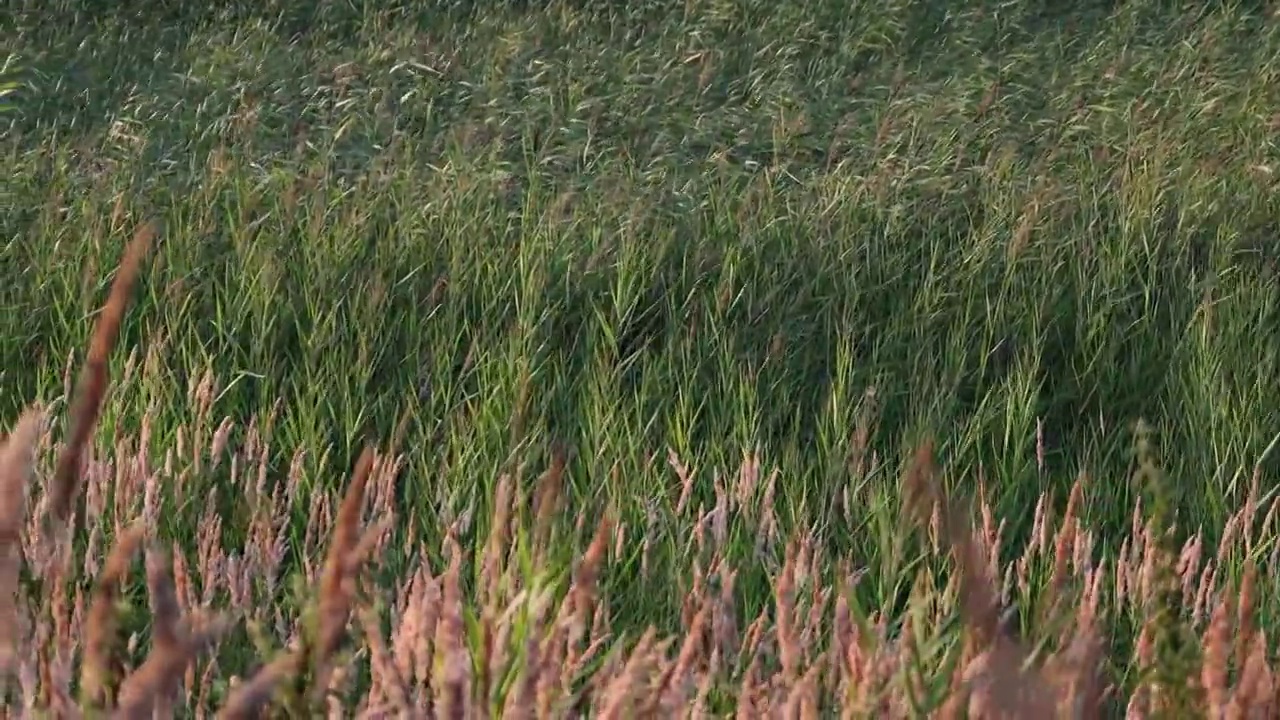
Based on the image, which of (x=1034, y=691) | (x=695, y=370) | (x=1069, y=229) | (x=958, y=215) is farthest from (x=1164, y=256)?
(x=1034, y=691)

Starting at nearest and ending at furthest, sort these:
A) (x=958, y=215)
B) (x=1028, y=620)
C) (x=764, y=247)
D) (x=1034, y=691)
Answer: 1. (x=1034, y=691)
2. (x=1028, y=620)
3. (x=764, y=247)
4. (x=958, y=215)

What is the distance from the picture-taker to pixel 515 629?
5.51 ft

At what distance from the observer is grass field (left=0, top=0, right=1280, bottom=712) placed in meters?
2.69

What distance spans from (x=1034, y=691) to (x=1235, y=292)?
11.5ft

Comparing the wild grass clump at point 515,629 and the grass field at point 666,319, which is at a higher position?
the wild grass clump at point 515,629

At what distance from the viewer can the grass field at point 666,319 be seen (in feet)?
8.81

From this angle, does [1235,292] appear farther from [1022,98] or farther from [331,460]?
[1022,98]

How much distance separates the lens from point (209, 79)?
22.7ft

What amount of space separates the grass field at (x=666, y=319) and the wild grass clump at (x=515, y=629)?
1.7 inches

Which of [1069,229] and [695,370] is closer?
[695,370]

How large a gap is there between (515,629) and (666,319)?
2.29 meters

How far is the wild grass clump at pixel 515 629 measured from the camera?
711mm

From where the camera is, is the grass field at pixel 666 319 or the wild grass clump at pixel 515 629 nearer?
the wild grass clump at pixel 515 629

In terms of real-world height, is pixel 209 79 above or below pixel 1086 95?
below
